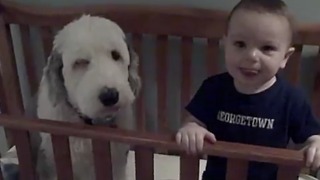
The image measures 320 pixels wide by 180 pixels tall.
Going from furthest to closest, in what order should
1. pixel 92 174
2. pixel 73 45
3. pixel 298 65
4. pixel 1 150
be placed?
pixel 1 150
pixel 298 65
pixel 92 174
pixel 73 45

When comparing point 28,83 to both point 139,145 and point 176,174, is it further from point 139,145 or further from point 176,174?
point 139,145

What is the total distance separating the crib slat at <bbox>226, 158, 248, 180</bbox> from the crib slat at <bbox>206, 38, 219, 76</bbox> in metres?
0.52

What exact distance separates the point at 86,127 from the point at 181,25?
Result: 1.67ft

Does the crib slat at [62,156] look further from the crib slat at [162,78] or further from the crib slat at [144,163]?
the crib slat at [162,78]

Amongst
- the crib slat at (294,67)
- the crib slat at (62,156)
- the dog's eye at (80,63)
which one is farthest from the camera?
the crib slat at (294,67)

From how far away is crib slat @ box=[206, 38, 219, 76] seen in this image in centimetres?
148

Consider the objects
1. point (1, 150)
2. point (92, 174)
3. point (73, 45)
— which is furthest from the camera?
point (1, 150)

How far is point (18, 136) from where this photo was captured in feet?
3.62

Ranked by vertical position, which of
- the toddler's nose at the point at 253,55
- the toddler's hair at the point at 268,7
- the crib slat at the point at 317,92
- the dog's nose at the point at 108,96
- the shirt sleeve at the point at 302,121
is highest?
the toddler's hair at the point at 268,7

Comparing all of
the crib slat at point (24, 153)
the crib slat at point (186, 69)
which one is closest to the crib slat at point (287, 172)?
the crib slat at point (24, 153)

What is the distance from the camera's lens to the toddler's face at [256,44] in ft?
3.40

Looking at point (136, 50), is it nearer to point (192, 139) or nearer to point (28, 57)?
point (28, 57)

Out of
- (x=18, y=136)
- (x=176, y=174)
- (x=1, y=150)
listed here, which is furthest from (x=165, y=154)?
(x=18, y=136)

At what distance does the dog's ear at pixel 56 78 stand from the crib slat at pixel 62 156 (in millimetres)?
182
